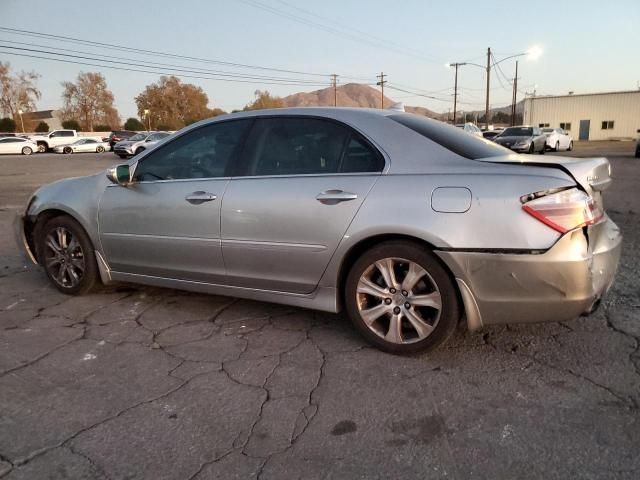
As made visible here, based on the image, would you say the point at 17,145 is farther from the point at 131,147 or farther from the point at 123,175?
the point at 123,175

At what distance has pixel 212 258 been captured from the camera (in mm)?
3590

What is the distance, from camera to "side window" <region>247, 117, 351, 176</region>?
10.8ft

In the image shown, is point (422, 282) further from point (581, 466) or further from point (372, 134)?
point (581, 466)

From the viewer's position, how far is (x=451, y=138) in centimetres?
334

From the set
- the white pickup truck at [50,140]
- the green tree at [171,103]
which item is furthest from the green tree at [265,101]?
the white pickup truck at [50,140]

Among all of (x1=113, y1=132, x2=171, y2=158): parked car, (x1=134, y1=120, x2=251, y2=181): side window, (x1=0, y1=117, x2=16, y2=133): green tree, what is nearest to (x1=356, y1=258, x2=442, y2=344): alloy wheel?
(x1=134, y1=120, x2=251, y2=181): side window

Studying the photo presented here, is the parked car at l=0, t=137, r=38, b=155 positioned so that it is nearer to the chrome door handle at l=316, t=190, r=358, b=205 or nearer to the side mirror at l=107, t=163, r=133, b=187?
the side mirror at l=107, t=163, r=133, b=187

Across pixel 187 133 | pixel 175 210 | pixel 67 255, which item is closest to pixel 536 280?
pixel 175 210

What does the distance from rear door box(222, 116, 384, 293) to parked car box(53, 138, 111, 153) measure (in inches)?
1632

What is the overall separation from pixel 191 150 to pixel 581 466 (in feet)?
10.4

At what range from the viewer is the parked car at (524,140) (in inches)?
887

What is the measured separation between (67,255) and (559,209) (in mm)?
3877

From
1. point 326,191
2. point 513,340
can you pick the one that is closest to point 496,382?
point 513,340

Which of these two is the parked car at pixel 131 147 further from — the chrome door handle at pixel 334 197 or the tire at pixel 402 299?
the tire at pixel 402 299
